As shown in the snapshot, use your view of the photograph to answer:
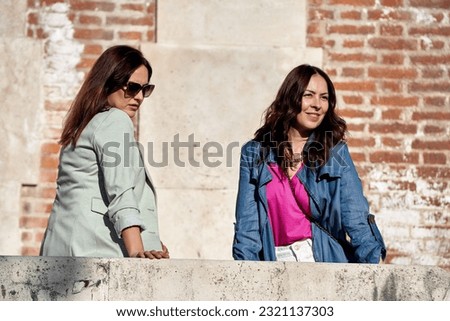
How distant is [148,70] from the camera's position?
5418mm

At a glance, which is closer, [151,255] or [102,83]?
[151,255]

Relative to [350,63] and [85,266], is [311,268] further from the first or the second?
[350,63]

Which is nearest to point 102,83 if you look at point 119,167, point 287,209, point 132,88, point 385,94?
point 132,88

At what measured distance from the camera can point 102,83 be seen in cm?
529

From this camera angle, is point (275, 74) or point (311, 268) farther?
point (275, 74)

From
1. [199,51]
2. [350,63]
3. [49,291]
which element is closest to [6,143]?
[199,51]

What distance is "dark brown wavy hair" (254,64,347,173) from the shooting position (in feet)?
18.9

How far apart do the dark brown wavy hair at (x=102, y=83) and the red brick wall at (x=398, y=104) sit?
103 inches

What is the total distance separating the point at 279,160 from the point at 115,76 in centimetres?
96

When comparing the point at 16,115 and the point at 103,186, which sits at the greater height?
the point at 16,115

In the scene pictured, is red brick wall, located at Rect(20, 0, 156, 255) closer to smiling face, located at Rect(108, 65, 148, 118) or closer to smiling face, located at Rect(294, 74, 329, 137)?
smiling face, located at Rect(294, 74, 329, 137)

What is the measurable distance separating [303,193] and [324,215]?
146 mm

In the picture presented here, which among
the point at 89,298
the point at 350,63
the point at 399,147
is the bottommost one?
the point at 89,298

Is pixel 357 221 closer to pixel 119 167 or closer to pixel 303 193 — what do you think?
pixel 303 193
